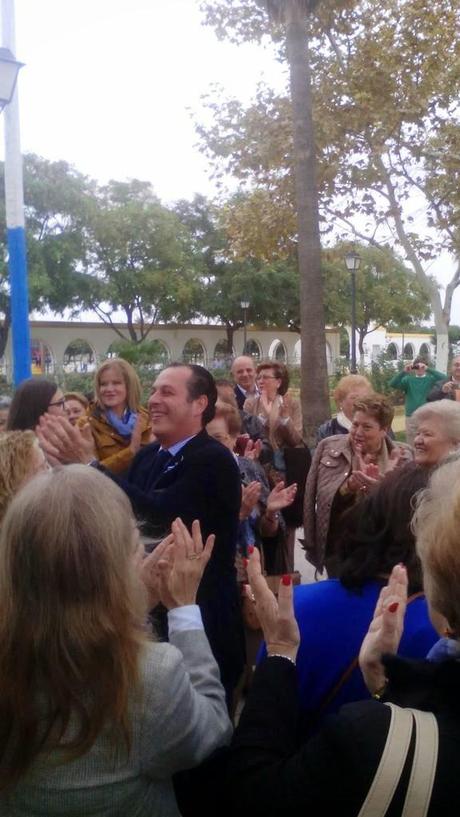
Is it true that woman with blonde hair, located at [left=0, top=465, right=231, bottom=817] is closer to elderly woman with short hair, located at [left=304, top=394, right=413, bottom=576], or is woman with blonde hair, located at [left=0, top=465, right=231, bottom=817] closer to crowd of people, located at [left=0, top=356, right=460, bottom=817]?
crowd of people, located at [left=0, top=356, right=460, bottom=817]

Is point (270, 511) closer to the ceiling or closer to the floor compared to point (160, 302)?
closer to the floor

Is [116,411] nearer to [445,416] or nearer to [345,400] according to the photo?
[345,400]

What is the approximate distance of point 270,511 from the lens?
15.1 feet

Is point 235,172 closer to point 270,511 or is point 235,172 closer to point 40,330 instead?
point 270,511

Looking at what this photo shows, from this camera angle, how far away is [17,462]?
2578mm

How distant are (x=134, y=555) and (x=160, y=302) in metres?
39.2

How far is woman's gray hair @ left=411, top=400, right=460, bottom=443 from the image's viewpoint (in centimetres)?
376

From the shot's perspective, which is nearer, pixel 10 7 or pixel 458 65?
pixel 10 7

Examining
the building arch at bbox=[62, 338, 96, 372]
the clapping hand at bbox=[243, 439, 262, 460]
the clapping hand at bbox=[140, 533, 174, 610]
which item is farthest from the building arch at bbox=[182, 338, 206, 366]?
the clapping hand at bbox=[140, 533, 174, 610]

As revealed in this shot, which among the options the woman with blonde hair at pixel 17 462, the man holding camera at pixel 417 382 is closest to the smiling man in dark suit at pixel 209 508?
the woman with blonde hair at pixel 17 462

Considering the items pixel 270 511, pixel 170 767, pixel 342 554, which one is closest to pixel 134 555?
pixel 170 767

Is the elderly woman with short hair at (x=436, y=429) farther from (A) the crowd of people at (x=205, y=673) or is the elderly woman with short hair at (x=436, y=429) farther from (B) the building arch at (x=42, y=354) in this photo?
(B) the building arch at (x=42, y=354)

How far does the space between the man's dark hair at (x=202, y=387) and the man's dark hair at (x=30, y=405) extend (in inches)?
32.7

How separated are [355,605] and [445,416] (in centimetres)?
187
